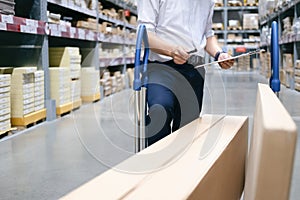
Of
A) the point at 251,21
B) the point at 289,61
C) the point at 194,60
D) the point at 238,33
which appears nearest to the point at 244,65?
the point at 238,33

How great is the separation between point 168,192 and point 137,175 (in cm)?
19

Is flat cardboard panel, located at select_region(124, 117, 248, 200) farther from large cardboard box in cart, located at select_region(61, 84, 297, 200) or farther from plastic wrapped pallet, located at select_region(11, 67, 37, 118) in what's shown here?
plastic wrapped pallet, located at select_region(11, 67, 37, 118)

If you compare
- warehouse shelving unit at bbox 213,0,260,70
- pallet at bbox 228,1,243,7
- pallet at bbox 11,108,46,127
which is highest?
pallet at bbox 228,1,243,7

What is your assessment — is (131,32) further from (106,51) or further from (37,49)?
(37,49)

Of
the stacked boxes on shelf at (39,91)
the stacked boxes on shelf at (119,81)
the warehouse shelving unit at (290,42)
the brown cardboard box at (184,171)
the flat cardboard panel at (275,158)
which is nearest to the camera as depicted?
the flat cardboard panel at (275,158)

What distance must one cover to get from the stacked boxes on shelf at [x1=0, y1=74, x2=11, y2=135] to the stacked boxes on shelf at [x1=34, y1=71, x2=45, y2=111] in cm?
61

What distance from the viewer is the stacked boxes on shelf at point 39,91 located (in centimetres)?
446

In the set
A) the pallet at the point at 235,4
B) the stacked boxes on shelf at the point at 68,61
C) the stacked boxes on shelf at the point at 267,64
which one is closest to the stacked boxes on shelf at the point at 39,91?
the stacked boxes on shelf at the point at 68,61

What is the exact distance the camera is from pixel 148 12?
2064 mm

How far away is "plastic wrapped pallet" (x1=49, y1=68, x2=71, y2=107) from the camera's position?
504 cm

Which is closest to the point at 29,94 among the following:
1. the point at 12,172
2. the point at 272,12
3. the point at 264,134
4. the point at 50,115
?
the point at 50,115

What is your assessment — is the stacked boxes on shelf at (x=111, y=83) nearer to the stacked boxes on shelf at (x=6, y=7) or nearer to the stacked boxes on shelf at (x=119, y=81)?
the stacked boxes on shelf at (x=119, y=81)

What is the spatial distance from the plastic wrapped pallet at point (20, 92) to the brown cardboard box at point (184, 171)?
2.63 meters

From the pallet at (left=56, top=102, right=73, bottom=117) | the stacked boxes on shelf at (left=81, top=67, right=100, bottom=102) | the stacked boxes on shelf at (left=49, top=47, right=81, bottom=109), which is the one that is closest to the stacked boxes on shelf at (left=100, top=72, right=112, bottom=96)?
the stacked boxes on shelf at (left=81, top=67, right=100, bottom=102)
